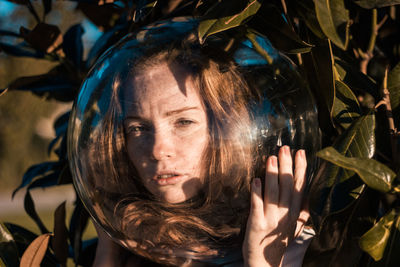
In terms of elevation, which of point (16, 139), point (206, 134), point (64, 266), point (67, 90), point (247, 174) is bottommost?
point (16, 139)

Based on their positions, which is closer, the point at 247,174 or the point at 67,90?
the point at 247,174

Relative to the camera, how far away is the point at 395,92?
35.0 inches

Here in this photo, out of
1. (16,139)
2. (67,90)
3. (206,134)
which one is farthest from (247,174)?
(16,139)

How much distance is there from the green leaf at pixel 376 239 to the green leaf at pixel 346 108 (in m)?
0.22

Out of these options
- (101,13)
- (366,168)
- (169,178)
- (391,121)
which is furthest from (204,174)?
(101,13)

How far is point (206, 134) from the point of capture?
0.81m

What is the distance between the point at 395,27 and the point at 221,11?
800mm

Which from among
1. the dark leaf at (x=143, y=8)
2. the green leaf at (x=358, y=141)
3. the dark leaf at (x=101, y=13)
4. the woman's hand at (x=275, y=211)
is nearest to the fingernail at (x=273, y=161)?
the woman's hand at (x=275, y=211)

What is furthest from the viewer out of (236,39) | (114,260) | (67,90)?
(67,90)

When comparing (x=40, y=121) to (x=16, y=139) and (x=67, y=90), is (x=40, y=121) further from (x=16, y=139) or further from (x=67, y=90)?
(x=67, y=90)

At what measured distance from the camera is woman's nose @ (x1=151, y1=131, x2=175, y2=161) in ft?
2.67

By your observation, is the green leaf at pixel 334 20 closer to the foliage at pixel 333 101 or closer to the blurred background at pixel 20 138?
the foliage at pixel 333 101

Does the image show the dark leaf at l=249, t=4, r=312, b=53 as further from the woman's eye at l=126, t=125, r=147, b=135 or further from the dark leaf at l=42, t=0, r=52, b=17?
the dark leaf at l=42, t=0, r=52, b=17

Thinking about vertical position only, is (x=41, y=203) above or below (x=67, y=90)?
below
